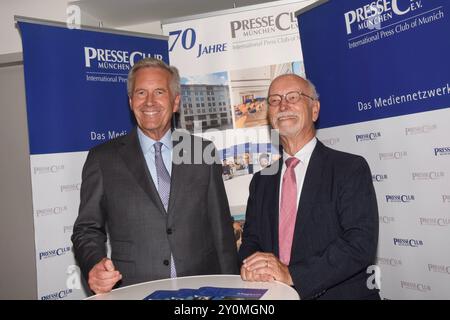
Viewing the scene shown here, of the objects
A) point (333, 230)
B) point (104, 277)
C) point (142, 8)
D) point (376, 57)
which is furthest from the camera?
point (142, 8)

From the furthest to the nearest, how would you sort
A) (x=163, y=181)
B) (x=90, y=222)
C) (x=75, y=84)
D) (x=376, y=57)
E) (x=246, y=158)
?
1. (x=246, y=158)
2. (x=75, y=84)
3. (x=376, y=57)
4. (x=163, y=181)
5. (x=90, y=222)

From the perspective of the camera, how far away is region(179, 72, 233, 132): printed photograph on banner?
3.94 metres

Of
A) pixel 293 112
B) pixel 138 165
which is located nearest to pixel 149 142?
pixel 138 165

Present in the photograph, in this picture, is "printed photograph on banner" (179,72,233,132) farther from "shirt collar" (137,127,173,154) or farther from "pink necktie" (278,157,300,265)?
"pink necktie" (278,157,300,265)

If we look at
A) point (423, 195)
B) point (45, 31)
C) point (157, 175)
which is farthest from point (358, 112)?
point (45, 31)

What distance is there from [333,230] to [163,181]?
964 mm

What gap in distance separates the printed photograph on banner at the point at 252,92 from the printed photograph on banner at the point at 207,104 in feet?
0.26

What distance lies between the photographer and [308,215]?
83.7 inches

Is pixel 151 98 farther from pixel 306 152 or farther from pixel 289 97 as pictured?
pixel 306 152

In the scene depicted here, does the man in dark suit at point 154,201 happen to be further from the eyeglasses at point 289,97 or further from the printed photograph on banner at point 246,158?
the printed photograph on banner at point 246,158

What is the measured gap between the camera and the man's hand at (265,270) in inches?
73.7

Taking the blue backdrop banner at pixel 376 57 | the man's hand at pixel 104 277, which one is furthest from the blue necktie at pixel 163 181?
the blue backdrop banner at pixel 376 57

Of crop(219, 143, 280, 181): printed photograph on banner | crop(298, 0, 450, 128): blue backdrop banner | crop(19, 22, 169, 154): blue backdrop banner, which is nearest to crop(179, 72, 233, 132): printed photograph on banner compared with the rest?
crop(219, 143, 280, 181): printed photograph on banner
